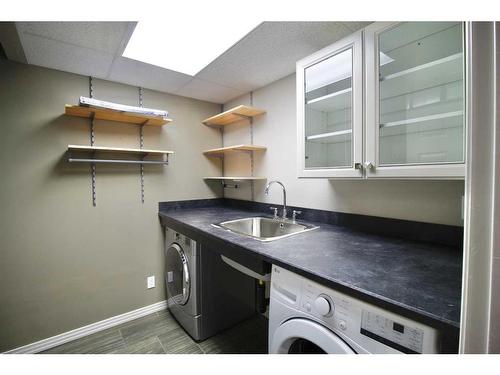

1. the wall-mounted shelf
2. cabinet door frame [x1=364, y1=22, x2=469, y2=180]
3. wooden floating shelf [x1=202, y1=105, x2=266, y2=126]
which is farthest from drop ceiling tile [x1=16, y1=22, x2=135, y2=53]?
cabinet door frame [x1=364, y1=22, x2=469, y2=180]

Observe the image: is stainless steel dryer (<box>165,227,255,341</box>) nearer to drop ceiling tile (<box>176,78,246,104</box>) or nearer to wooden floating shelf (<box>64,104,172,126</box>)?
wooden floating shelf (<box>64,104,172,126</box>)

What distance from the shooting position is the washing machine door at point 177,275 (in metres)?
1.89

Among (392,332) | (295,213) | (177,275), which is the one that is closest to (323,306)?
(392,332)

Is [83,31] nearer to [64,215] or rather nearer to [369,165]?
[64,215]

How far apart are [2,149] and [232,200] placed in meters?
1.96

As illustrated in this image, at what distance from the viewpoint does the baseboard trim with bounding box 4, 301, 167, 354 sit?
5.77ft

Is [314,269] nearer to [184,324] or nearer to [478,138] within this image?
[478,138]

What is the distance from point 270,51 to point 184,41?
583 mm

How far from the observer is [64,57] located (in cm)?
165

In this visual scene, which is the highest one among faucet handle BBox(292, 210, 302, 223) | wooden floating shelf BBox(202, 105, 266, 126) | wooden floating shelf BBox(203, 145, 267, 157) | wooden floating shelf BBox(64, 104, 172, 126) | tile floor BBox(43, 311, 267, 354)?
wooden floating shelf BBox(202, 105, 266, 126)

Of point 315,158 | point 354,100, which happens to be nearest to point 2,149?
point 315,158

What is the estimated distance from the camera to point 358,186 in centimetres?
161

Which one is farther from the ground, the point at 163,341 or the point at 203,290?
the point at 203,290

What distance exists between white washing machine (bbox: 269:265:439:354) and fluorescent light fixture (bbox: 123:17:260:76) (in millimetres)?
1386
